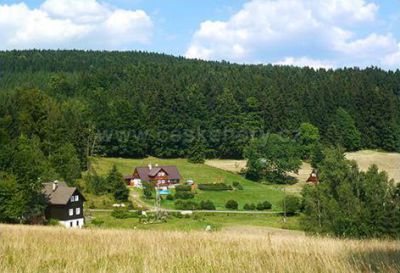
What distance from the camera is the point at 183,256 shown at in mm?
8383

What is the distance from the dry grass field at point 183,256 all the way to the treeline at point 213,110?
88877 mm

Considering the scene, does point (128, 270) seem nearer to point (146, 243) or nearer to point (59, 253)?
point (59, 253)

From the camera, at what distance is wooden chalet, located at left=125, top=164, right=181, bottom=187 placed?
87625mm

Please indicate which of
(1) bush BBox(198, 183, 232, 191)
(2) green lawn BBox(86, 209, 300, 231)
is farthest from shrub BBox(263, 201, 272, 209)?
(1) bush BBox(198, 183, 232, 191)

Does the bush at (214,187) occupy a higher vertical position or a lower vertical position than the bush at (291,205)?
higher

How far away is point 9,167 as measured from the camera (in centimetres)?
4709

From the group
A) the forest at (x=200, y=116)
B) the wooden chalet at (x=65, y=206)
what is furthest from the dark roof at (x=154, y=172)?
the wooden chalet at (x=65, y=206)

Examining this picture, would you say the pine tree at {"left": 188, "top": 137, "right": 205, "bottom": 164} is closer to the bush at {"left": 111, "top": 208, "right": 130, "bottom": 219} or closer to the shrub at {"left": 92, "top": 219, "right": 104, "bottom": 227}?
the bush at {"left": 111, "top": 208, "right": 130, "bottom": 219}

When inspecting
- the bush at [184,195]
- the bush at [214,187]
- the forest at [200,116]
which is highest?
the forest at [200,116]

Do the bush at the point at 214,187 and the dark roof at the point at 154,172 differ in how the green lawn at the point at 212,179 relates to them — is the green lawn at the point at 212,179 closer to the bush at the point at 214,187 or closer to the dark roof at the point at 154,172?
the bush at the point at 214,187

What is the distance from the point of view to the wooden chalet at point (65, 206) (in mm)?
55719

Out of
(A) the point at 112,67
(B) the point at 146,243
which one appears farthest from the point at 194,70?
(B) the point at 146,243

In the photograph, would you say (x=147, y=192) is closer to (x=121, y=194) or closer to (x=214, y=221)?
(x=121, y=194)

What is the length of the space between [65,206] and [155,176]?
32.7 m
